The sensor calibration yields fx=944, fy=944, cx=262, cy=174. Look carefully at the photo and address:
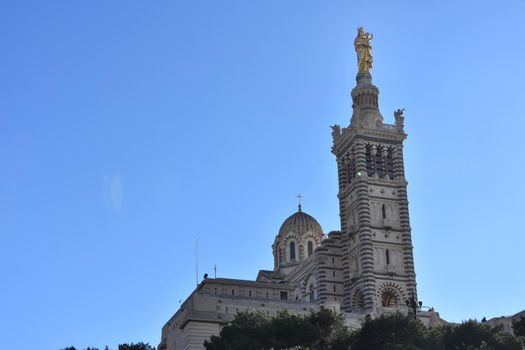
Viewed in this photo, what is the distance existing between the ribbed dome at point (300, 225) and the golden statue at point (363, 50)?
67.1 ft

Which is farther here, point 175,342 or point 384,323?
point 175,342

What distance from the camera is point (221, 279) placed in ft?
298

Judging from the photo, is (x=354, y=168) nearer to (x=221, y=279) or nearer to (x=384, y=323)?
(x=221, y=279)

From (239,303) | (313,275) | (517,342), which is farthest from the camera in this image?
(313,275)

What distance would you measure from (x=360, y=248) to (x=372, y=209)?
4.74 meters

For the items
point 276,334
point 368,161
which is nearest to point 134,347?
point 276,334

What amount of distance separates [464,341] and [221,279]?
27539 millimetres

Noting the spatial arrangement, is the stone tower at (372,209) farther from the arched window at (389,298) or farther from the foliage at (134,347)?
the foliage at (134,347)

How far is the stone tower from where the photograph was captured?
9556cm

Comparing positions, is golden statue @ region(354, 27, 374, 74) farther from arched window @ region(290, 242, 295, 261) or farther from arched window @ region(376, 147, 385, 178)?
arched window @ region(290, 242, 295, 261)

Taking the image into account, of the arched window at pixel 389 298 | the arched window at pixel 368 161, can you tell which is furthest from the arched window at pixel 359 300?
the arched window at pixel 368 161

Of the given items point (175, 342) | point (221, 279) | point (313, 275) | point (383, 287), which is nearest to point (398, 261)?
point (383, 287)

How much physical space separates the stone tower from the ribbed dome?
13460 mm

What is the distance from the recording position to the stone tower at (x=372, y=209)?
3762 inches
